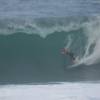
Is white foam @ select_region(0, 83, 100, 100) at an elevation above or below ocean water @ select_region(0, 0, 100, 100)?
below

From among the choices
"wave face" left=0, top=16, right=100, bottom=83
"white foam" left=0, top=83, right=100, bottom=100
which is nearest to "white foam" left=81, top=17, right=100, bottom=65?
"wave face" left=0, top=16, right=100, bottom=83

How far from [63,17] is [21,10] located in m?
0.43

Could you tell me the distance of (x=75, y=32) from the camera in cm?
380

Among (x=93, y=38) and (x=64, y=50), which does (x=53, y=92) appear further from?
(x=93, y=38)

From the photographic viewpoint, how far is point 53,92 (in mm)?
3773

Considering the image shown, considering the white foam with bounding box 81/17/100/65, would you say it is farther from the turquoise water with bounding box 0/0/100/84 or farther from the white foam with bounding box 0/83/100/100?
the white foam with bounding box 0/83/100/100

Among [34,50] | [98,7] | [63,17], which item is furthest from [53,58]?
[98,7]

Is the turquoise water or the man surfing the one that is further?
the man surfing

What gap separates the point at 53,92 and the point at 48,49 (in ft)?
1.49

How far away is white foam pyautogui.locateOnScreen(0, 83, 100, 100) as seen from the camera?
370 centimetres

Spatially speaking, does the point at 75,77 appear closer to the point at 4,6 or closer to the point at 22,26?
the point at 22,26

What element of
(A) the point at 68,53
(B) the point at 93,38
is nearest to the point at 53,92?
(A) the point at 68,53

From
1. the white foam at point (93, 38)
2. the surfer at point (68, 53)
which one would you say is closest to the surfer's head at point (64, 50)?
the surfer at point (68, 53)

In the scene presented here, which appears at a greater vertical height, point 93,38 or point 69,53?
point 93,38
